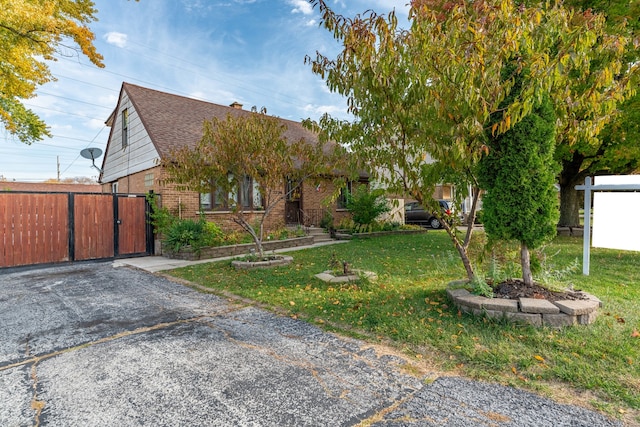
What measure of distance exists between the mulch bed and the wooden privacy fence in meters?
10.4

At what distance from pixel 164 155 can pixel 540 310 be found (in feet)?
→ 31.9

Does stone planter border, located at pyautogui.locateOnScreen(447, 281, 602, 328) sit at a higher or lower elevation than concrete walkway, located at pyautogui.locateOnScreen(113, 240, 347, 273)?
higher

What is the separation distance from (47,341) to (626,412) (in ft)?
18.0

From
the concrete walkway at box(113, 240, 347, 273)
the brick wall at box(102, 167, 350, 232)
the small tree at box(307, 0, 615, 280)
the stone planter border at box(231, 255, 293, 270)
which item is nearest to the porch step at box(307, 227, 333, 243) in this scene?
the brick wall at box(102, 167, 350, 232)

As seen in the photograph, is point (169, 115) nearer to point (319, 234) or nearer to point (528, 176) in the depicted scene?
point (319, 234)

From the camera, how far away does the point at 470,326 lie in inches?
147

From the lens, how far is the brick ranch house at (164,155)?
1120cm

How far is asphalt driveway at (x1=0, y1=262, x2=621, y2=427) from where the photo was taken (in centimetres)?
229

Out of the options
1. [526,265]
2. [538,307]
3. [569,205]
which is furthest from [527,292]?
[569,205]

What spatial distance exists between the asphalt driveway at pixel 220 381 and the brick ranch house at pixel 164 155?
5892 millimetres

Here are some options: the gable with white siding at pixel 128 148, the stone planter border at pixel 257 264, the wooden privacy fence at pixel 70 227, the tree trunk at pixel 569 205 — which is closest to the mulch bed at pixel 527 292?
the stone planter border at pixel 257 264

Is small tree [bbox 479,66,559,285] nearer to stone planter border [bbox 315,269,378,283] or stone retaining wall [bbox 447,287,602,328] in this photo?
stone retaining wall [bbox 447,287,602,328]

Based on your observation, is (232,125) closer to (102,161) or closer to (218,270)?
(218,270)

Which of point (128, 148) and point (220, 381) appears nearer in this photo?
point (220, 381)
